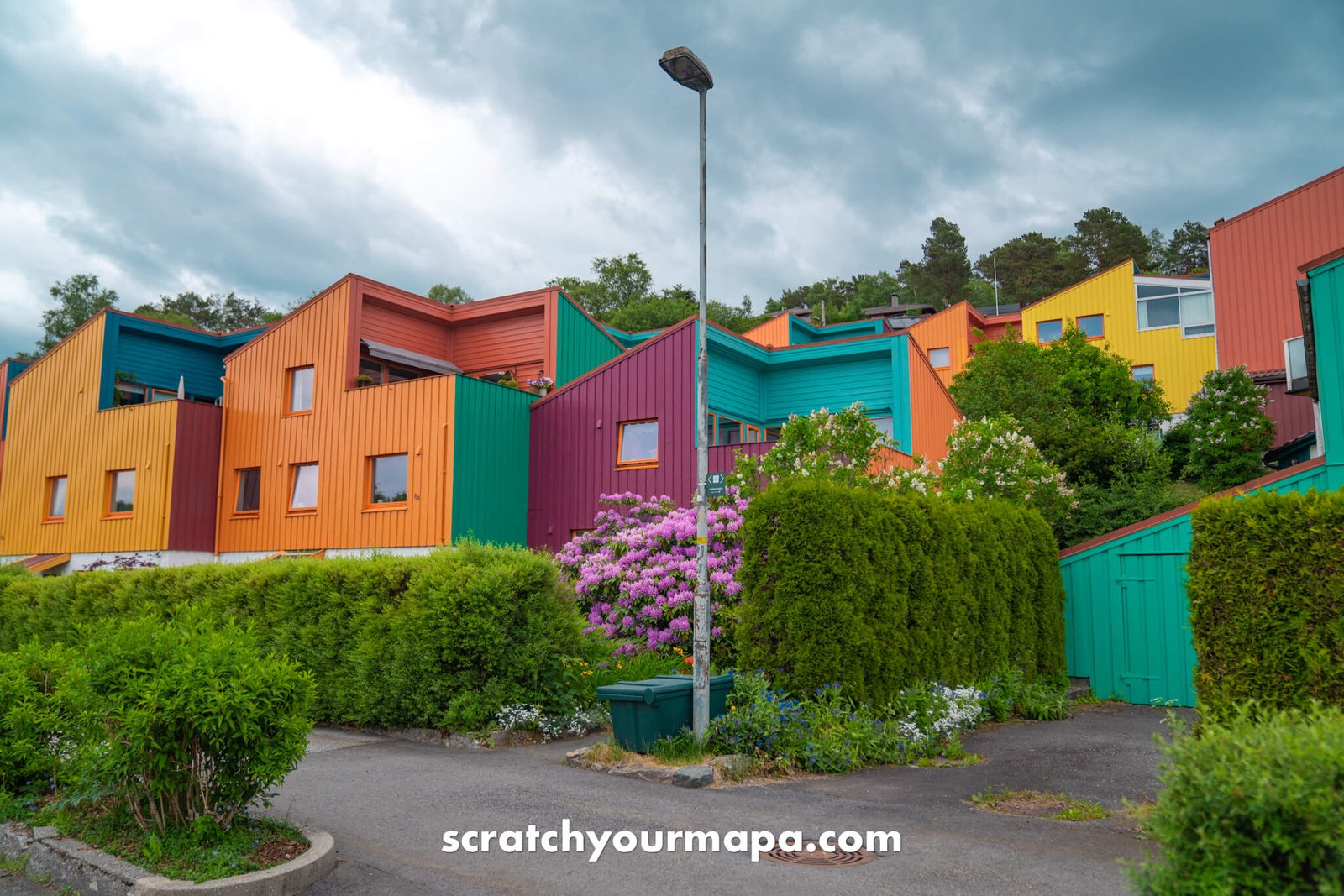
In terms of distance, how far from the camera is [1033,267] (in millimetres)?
67000

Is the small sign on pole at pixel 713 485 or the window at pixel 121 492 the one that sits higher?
the window at pixel 121 492

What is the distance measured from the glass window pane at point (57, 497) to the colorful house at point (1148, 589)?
25.3 metres

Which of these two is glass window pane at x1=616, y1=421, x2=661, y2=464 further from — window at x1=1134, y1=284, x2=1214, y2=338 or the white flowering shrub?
window at x1=1134, y1=284, x2=1214, y2=338

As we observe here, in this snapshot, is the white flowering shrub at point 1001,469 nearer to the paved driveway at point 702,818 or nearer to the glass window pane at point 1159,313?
the paved driveway at point 702,818

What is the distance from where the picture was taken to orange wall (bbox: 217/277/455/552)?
20250 mm

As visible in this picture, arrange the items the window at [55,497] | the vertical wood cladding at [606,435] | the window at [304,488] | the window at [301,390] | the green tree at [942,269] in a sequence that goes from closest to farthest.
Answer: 1. the vertical wood cladding at [606,435]
2. the window at [304,488]
3. the window at [301,390]
4. the window at [55,497]
5. the green tree at [942,269]

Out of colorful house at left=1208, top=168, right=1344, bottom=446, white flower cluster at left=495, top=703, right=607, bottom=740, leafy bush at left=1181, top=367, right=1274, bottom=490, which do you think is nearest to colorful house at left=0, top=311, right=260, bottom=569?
white flower cluster at left=495, top=703, right=607, bottom=740

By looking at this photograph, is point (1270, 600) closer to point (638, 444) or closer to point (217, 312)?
point (638, 444)

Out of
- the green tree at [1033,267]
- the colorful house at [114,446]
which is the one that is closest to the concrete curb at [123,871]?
the colorful house at [114,446]

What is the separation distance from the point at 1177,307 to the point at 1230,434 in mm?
14894

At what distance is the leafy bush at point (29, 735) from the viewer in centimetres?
675

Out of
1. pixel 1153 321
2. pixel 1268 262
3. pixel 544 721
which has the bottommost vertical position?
pixel 544 721

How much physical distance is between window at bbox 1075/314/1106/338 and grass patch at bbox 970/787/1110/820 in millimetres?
33741

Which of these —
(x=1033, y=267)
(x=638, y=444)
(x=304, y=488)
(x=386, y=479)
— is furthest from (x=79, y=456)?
(x=1033, y=267)
